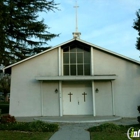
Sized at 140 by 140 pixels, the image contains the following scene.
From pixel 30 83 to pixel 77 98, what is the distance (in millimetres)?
3769

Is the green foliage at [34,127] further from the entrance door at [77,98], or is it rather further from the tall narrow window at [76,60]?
the tall narrow window at [76,60]

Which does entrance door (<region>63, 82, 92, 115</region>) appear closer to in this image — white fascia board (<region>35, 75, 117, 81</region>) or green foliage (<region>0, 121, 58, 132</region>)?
white fascia board (<region>35, 75, 117, 81</region>)

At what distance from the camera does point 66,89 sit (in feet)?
64.8

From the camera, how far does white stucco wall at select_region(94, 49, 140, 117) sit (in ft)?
62.1

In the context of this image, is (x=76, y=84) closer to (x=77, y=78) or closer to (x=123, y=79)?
(x=77, y=78)

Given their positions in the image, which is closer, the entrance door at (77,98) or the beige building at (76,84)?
the beige building at (76,84)

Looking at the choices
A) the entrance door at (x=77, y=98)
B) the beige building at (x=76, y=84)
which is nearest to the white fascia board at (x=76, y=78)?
the beige building at (x=76, y=84)

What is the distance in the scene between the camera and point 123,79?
19.1 meters

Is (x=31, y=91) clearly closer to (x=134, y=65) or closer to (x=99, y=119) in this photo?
(x=99, y=119)

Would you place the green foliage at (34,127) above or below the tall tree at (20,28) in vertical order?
below

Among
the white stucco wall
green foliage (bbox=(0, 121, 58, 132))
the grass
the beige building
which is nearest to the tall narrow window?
the beige building

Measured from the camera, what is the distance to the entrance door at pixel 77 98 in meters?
19.5


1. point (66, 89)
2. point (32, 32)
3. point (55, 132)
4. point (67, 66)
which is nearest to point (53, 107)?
point (66, 89)

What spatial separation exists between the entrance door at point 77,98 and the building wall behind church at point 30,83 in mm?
1024
